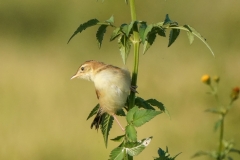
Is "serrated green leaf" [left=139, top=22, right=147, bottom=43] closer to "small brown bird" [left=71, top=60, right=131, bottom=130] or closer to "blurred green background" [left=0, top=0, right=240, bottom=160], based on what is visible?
"small brown bird" [left=71, top=60, right=131, bottom=130]

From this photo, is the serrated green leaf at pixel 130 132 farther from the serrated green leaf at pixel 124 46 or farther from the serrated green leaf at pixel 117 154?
the serrated green leaf at pixel 124 46

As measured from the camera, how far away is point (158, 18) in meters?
10.9

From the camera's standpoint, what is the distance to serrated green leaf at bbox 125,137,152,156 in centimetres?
240

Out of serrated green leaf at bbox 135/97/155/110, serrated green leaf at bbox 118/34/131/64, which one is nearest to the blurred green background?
serrated green leaf at bbox 135/97/155/110

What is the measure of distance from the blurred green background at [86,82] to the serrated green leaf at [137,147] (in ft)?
14.0

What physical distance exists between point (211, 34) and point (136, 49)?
26.1 ft

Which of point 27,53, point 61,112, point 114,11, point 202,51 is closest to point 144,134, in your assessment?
point 61,112

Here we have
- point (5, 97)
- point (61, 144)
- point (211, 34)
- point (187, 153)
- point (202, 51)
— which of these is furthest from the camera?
point (211, 34)

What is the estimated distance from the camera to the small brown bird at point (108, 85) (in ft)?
8.64

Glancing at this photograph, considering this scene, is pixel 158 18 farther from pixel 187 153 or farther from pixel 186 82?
pixel 187 153

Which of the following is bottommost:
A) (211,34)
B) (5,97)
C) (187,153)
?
(187,153)

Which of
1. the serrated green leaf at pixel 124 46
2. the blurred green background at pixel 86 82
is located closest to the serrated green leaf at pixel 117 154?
the serrated green leaf at pixel 124 46

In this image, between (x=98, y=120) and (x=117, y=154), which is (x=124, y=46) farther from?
(x=117, y=154)

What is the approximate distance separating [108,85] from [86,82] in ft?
20.7
